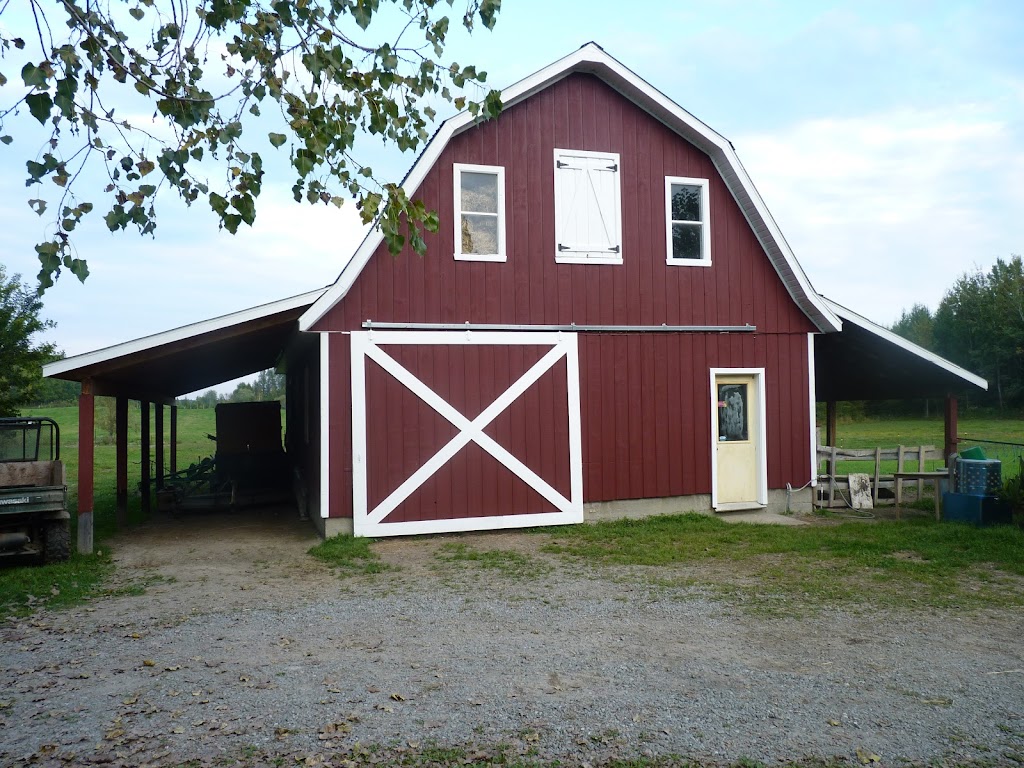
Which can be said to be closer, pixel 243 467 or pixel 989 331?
pixel 243 467

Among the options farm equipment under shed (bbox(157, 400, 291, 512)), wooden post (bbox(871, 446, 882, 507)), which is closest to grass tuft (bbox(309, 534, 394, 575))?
farm equipment under shed (bbox(157, 400, 291, 512))

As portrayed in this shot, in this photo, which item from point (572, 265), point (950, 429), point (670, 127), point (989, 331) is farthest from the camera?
point (989, 331)

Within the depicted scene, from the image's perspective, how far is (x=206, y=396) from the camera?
55.2 m

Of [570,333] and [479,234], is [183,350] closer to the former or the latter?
[479,234]

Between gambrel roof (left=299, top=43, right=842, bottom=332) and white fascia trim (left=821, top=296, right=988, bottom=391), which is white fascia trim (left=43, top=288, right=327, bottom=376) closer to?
gambrel roof (left=299, top=43, right=842, bottom=332)

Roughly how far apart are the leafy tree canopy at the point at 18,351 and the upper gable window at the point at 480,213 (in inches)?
542

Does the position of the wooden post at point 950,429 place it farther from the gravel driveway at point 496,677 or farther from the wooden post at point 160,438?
the wooden post at point 160,438

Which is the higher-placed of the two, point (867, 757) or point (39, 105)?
point (39, 105)

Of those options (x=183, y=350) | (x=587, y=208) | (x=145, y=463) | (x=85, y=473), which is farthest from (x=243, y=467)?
(x=587, y=208)

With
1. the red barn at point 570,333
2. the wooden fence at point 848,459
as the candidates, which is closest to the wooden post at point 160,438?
the red barn at point 570,333

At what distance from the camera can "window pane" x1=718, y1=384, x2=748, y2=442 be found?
12.1 metres

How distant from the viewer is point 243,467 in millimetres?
15094

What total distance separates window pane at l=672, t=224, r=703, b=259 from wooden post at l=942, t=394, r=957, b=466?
4.70 m

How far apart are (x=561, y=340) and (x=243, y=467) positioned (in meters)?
7.17
